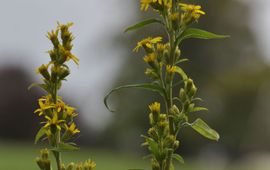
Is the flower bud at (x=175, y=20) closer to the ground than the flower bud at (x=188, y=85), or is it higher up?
higher up

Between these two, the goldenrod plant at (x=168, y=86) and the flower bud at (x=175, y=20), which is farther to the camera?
the flower bud at (x=175, y=20)

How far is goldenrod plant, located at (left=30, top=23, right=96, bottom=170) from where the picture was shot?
6.00ft

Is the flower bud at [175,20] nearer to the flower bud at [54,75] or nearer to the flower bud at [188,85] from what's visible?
the flower bud at [188,85]

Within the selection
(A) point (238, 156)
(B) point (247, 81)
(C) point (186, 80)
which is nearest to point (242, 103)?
(B) point (247, 81)

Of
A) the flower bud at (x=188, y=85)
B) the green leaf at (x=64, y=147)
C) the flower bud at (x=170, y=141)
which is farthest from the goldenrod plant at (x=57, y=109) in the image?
the flower bud at (x=188, y=85)

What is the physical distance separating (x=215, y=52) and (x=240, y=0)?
3.82 metres

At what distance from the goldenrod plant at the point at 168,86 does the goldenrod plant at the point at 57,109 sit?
12cm

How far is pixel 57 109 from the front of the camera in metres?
1.82

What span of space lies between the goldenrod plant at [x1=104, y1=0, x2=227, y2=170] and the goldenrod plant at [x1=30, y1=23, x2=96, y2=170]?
125mm

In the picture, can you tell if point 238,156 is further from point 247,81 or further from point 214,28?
point 214,28

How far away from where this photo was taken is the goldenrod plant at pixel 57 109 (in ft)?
6.00

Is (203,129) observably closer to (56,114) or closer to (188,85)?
(188,85)

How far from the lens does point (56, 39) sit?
2.01 meters

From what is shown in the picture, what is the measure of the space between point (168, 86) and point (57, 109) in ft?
1.02
